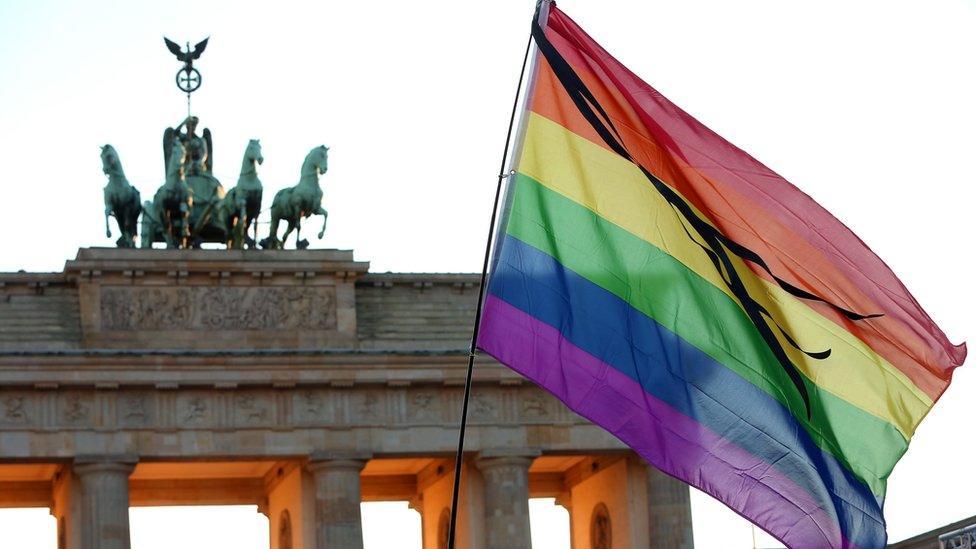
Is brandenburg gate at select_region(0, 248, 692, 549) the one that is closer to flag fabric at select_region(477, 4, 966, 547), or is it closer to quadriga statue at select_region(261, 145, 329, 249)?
quadriga statue at select_region(261, 145, 329, 249)

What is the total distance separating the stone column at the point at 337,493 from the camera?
44.2 m

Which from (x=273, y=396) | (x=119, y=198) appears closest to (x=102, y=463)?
(x=273, y=396)

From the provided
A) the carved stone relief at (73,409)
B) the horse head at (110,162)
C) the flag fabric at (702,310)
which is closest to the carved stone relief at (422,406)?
the carved stone relief at (73,409)

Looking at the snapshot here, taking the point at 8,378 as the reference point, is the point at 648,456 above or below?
below

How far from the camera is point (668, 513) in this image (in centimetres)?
→ 4597

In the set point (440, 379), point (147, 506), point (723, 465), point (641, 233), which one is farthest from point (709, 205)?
point (147, 506)

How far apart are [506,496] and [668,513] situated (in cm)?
366

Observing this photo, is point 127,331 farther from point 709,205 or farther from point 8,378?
point 709,205

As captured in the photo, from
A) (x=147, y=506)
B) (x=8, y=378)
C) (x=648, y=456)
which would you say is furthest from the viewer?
(x=147, y=506)

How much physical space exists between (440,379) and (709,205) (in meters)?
29.2

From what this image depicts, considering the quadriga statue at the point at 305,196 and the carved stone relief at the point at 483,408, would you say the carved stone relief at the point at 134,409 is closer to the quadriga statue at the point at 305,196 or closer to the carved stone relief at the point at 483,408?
the quadriga statue at the point at 305,196

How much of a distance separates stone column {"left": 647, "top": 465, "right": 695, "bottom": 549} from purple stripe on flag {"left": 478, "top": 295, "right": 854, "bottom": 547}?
30.2 m

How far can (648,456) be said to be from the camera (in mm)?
15609

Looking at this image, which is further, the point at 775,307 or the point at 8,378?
the point at 8,378
